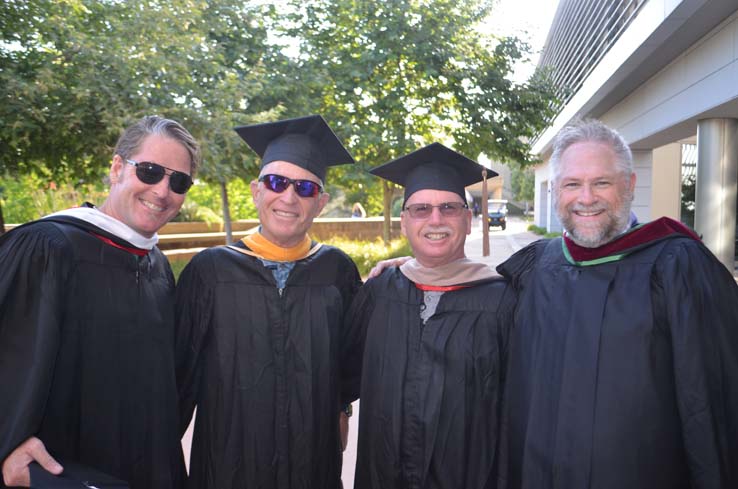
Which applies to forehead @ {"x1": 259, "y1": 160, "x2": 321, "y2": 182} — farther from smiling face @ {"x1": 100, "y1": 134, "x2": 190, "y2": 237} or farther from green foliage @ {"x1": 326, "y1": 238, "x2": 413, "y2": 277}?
green foliage @ {"x1": 326, "y1": 238, "x2": 413, "y2": 277}

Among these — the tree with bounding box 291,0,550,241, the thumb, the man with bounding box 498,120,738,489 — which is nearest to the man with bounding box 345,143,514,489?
the man with bounding box 498,120,738,489

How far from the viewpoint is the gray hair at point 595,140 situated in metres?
2.21

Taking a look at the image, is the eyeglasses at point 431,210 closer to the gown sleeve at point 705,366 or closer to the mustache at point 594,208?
the mustache at point 594,208

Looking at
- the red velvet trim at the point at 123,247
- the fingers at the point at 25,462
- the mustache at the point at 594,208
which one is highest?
the mustache at the point at 594,208

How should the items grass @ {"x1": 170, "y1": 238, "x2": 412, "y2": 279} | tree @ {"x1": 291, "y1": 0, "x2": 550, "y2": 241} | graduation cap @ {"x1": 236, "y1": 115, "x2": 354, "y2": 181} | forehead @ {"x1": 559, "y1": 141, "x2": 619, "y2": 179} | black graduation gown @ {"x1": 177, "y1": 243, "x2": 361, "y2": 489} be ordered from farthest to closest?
grass @ {"x1": 170, "y1": 238, "x2": 412, "y2": 279}
tree @ {"x1": 291, "y1": 0, "x2": 550, "y2": 241}
graduation cap @ {"x1": 236, "y1": 115, "x2": 354, "y2": 181}
black graduation gown @ {"x1": 177, "y1": 243, "x2": 361, "y2": 489}
forehead @ {"x1": 559, "y1": 141, "x2": 619, "y2": 179}

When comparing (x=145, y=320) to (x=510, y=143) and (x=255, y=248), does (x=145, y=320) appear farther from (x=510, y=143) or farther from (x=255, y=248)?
(x=510, y=143)

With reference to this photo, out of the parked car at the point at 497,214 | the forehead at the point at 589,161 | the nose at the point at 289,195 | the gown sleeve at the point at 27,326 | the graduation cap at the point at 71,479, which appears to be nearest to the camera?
the graduation cap at the point at 71,479

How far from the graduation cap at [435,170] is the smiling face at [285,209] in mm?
481

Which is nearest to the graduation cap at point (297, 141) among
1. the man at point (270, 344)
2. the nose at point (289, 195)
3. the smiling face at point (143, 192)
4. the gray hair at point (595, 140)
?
the man at point (270, 344)

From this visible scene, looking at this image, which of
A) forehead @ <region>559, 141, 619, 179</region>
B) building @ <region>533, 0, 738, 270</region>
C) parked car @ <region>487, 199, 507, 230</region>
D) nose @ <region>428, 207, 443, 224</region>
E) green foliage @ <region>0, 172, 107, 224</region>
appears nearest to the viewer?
forehead @ <region>559, 141, 619, 179</region>

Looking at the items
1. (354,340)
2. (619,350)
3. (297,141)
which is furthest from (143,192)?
(619,350)

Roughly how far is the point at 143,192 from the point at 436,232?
1.31m

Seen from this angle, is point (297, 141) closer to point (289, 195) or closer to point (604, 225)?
point (289, 195)

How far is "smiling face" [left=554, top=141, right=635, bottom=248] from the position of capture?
7.07ft
